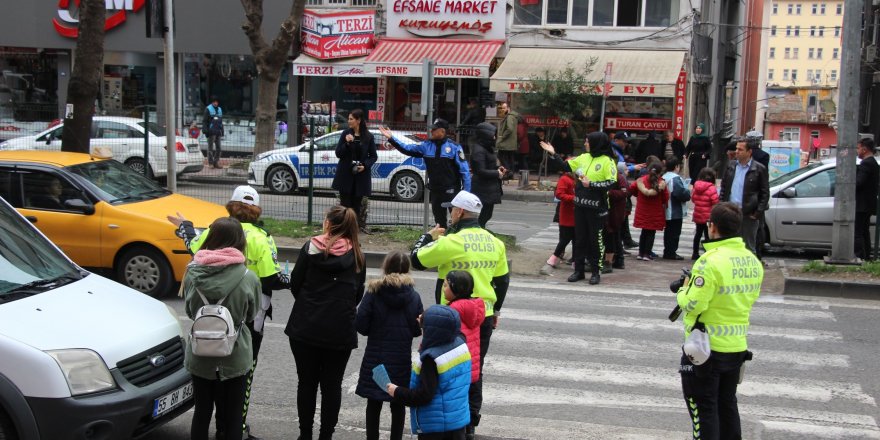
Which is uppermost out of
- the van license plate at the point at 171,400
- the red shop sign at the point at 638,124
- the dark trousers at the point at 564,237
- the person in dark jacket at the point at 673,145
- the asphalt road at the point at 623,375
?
the red shop sign at the point at 638,124

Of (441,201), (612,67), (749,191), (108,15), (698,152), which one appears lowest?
(441,201)

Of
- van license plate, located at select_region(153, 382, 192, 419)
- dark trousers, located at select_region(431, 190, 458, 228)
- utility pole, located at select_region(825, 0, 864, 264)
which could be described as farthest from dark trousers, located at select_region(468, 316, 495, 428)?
utility pole, located at select_region(825, 0, 864, 264)

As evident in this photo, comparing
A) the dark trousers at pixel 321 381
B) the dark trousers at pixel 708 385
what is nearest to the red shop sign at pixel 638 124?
the dark trousers at pixel 708 385

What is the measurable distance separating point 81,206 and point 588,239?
19.7ft

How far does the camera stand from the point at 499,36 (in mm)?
27062

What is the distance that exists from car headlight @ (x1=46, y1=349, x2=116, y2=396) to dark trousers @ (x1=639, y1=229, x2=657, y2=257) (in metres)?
9.67

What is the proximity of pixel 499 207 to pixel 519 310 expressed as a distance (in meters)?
10.7

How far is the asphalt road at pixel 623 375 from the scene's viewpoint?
6457mm

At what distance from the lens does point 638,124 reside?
26.1m

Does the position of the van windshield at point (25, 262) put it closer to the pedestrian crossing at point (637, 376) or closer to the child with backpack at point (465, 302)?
the pedestrian crossing at point (637, 376)

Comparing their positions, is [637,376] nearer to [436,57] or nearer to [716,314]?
[716,314]

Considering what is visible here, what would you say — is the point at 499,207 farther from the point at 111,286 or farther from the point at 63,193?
the point at 111,286

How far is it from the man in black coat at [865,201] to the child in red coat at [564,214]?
4.17 meters

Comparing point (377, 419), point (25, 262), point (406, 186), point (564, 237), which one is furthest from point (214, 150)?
point (377, 419)
